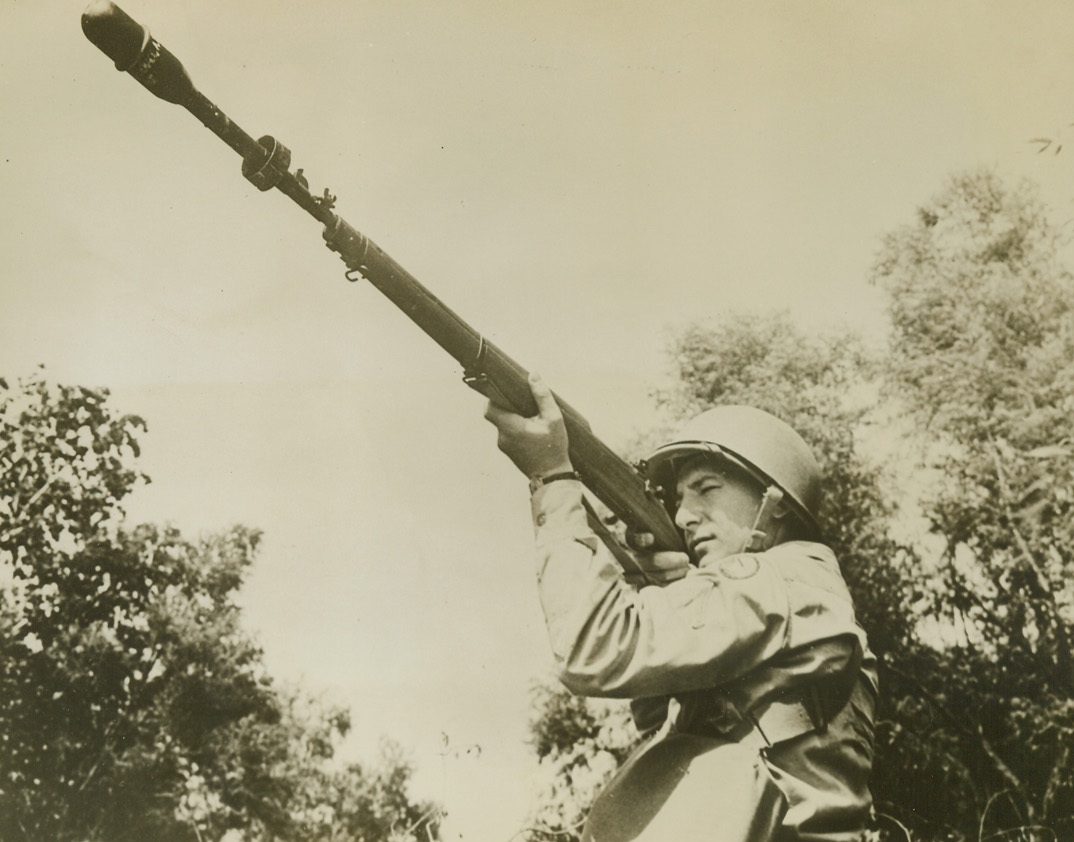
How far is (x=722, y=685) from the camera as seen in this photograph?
7.79 feet

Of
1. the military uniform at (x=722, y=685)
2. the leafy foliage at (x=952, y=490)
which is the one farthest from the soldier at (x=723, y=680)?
the leafy foliage at (x=952, y=490)

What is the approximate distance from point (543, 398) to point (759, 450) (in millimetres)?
668

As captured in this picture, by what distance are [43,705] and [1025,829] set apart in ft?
23.0

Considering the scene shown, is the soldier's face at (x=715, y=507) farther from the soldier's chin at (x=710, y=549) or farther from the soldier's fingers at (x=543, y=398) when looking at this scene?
the soldier's fingers at (x=543, y=398)

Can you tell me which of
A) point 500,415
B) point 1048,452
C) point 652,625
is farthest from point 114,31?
point 1048,452

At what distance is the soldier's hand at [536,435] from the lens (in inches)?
107

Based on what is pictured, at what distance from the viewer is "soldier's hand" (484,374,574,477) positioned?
2.71m

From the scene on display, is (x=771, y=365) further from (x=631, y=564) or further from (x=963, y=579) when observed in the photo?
(x=631, y=564)

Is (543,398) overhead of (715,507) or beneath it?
overhead

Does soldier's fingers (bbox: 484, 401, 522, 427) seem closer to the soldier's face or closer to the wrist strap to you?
the wrist strap

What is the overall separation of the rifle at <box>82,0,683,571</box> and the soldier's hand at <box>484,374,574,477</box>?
0.12ft

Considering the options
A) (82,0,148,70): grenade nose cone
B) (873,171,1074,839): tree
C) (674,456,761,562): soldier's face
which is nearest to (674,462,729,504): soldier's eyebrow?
(674,456,761,562): soldier's face

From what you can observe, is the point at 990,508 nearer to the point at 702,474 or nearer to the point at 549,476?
the point at 702,474

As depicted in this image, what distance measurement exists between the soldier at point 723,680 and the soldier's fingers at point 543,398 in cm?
→ 25
